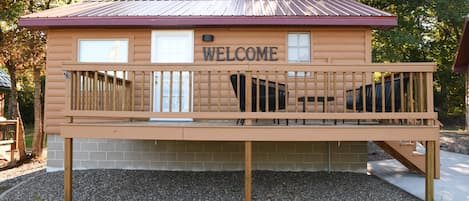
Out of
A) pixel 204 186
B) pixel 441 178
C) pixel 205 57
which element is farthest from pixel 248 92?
pixel 441 178

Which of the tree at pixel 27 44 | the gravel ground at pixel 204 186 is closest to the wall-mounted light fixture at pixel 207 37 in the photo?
the gravel ground at pixel 204 186

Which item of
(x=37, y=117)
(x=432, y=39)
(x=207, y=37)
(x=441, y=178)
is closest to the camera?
(x=441, y=178)

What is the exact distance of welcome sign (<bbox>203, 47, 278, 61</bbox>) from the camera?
6441 mm

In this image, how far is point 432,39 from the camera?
60.0ft

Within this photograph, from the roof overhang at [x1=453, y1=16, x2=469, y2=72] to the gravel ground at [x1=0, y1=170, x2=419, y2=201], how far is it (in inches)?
259

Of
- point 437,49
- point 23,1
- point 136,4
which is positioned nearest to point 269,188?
point 136,4

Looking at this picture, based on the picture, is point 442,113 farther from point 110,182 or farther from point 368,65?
point 110,182

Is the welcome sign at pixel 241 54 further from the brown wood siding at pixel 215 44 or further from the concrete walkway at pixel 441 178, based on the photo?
the concrete walkway at pixel 441 178

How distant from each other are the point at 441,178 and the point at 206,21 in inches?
200

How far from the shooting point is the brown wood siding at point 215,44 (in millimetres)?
6367

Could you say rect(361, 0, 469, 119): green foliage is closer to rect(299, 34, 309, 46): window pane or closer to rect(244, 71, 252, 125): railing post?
rect(299, 34, 309, 46): window pane

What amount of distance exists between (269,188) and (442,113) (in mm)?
17657

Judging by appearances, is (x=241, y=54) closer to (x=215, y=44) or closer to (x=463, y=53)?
(x=215, y=44)

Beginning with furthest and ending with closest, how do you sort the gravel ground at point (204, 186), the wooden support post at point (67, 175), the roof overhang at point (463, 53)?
the roof overhang at point (463, 53) < the gravel ground at point (204, 186) < the wooden support post at point (67, 175)
